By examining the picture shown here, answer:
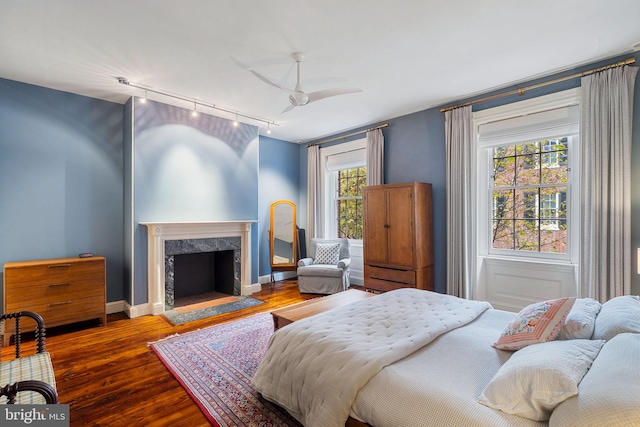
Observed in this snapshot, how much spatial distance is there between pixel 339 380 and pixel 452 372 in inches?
20.9

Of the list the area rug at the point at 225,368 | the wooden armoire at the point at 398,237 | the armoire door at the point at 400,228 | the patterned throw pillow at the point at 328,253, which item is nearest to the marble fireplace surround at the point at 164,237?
the area rug at the point at 225,368

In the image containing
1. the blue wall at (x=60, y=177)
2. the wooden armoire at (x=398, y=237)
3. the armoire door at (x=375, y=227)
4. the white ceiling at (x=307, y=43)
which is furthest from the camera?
the armoire door at (x=375, y=227)

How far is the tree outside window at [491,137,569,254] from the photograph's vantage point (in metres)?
3.44

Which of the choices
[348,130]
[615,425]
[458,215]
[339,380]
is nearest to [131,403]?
[339,380]

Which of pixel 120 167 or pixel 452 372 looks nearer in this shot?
pixel 452 372

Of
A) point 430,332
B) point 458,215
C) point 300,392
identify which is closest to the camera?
point 300,392

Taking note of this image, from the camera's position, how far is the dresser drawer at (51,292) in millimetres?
3064

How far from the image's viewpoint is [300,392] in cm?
165

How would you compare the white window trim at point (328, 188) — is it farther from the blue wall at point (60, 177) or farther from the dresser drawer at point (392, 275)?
the blue wall at point (60, 177)

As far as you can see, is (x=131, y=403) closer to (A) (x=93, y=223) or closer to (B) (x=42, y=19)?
(A) (x=93, y=223)

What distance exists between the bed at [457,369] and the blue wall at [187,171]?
2886 millimetres

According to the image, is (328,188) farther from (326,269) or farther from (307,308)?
(307,308)

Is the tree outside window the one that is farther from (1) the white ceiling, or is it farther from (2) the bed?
(2) the bed

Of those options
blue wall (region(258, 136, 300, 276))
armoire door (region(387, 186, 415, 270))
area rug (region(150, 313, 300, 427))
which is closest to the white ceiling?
armoire door (region(387, 186, 415, 270))
